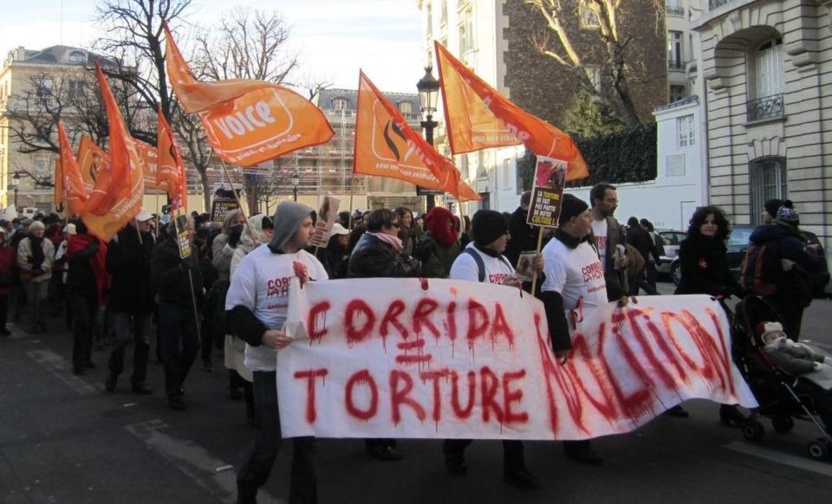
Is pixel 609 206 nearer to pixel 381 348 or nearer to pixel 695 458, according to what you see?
pixel 695 458

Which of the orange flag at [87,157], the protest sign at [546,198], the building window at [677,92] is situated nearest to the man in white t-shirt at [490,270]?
the protest sign at [546,198]

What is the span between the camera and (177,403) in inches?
276

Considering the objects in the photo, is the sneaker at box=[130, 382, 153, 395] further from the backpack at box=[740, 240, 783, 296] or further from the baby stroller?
the backpack at box=[740, 240, 783, 296]

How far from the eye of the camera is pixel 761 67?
24516mm

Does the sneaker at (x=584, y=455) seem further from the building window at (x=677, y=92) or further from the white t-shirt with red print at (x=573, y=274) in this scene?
the building window at (x=677, y=92)

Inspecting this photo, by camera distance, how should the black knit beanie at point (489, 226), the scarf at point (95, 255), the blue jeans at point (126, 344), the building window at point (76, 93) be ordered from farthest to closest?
the building window at point (76, 93) < the scarf at point (95, 255) < the blue jeans at point (126, 344) < the black knit beanie at point (489, 226)

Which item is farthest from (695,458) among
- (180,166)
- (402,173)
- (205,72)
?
(205,72)

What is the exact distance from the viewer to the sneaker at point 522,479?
4.70 metres

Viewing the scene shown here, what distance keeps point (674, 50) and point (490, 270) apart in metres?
44.4

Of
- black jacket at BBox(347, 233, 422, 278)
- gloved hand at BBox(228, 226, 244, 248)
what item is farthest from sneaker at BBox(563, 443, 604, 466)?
gloved hand at BBox(228, 226, 244, 248)

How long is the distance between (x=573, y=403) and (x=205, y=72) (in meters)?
31.4

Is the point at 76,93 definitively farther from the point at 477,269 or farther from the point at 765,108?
the point at 477,269

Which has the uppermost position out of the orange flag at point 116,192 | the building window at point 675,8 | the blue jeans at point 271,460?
the building window at point 675,8

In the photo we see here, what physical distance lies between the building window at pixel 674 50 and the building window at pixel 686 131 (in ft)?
61.9
